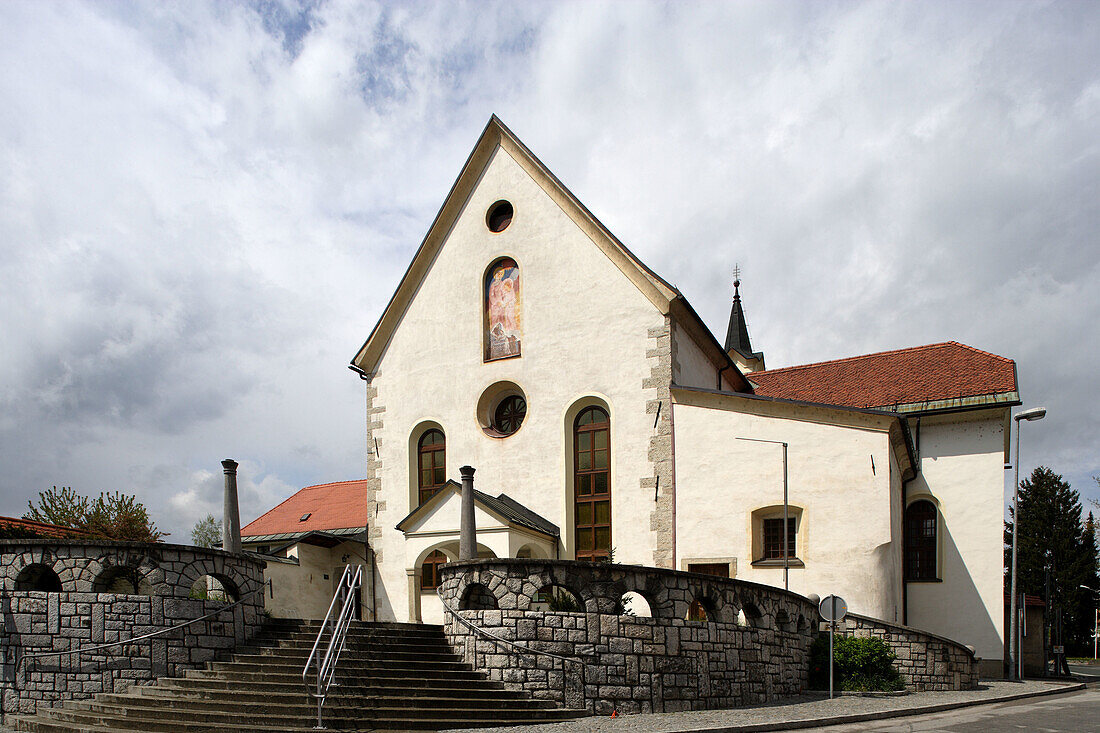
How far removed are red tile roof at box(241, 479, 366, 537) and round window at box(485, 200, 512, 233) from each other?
10876 millimetres

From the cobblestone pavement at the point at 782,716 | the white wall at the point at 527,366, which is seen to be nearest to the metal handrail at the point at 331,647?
the cobblestone pavement at the point at 782,716

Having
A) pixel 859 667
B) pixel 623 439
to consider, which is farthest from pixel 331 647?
pixel 859 667

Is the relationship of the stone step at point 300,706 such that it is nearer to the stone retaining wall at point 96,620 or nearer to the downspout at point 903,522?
the stone retaining wall at point 96,620

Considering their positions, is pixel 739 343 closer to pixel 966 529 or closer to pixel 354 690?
pixel 966 529

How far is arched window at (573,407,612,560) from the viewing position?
18344 mm

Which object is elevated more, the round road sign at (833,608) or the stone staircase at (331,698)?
the round road sign at (833,608)

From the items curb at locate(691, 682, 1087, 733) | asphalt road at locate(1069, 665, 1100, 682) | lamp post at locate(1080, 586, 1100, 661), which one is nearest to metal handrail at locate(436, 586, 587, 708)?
curb at locate(691, 682, 1087, 733)

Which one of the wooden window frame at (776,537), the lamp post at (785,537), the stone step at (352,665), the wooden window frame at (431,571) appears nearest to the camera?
the stone step at (352,665)

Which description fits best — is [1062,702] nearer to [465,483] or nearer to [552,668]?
[552,668]

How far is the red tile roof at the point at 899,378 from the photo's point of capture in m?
22.0

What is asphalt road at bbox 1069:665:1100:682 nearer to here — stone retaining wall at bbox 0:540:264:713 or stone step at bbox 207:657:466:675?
stone step at bbox 207:657:466:675

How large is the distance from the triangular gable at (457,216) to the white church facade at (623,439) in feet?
0.16

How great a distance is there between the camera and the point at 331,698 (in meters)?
10.2

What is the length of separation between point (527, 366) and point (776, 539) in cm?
668
